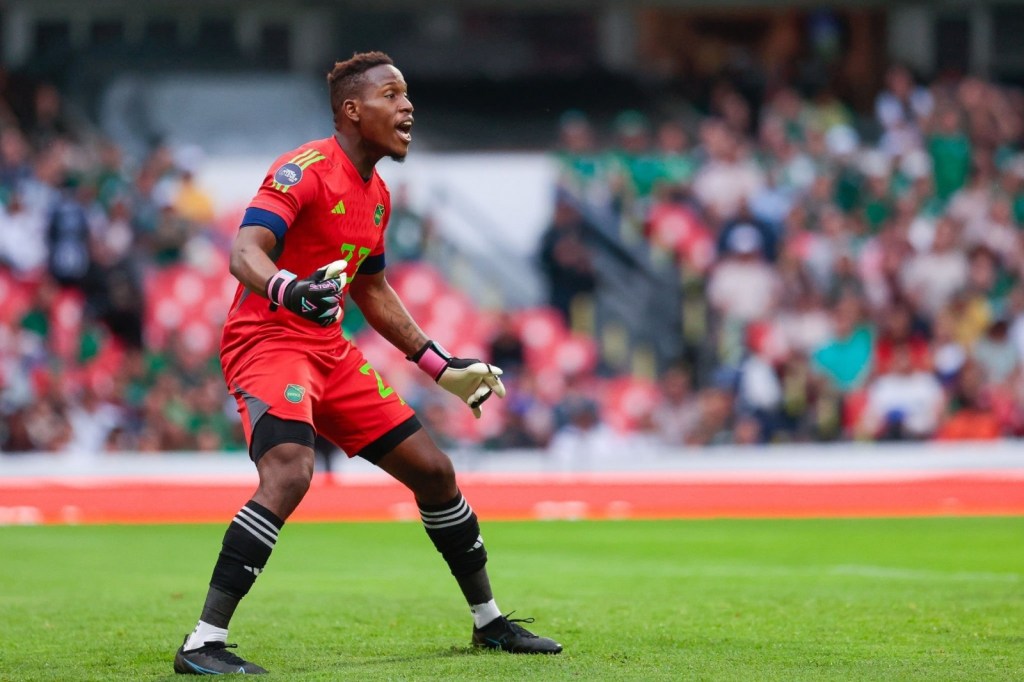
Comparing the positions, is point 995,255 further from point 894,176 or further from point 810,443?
point 810,443

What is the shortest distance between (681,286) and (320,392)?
49.9 feet

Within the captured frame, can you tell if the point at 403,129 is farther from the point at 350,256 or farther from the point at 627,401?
the point at 627,401

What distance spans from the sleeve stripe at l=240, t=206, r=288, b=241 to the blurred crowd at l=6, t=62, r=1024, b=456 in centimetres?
1243

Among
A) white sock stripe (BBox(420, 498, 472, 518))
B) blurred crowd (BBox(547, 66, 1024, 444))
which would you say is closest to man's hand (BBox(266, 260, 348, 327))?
white sock stripe (BBox(420, 498, 472, 518))

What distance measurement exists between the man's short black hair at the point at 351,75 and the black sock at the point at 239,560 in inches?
71.7

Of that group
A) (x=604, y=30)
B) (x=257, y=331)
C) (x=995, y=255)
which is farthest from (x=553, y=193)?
(x=257, y=331)

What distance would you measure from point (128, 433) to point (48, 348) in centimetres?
205

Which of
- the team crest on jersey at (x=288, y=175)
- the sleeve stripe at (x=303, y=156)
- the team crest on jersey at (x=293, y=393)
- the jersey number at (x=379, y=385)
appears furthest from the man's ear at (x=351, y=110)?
the team crest on jersey at (x=293, y=393)

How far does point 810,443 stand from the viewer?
61.1ft

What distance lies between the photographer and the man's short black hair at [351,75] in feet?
21.9

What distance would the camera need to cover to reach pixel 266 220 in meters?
6.17

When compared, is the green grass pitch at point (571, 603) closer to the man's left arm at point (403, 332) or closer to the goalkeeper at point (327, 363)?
the goalkeeper at point (327, 363)

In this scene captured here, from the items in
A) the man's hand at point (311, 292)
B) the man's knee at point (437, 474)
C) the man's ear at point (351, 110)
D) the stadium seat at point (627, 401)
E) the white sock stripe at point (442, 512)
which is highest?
the man's ear at point (351, 110)

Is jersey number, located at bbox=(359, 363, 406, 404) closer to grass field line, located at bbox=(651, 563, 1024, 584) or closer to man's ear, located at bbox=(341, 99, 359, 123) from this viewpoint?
man's ear, located at bbox=(341, 99, 359, 123)
